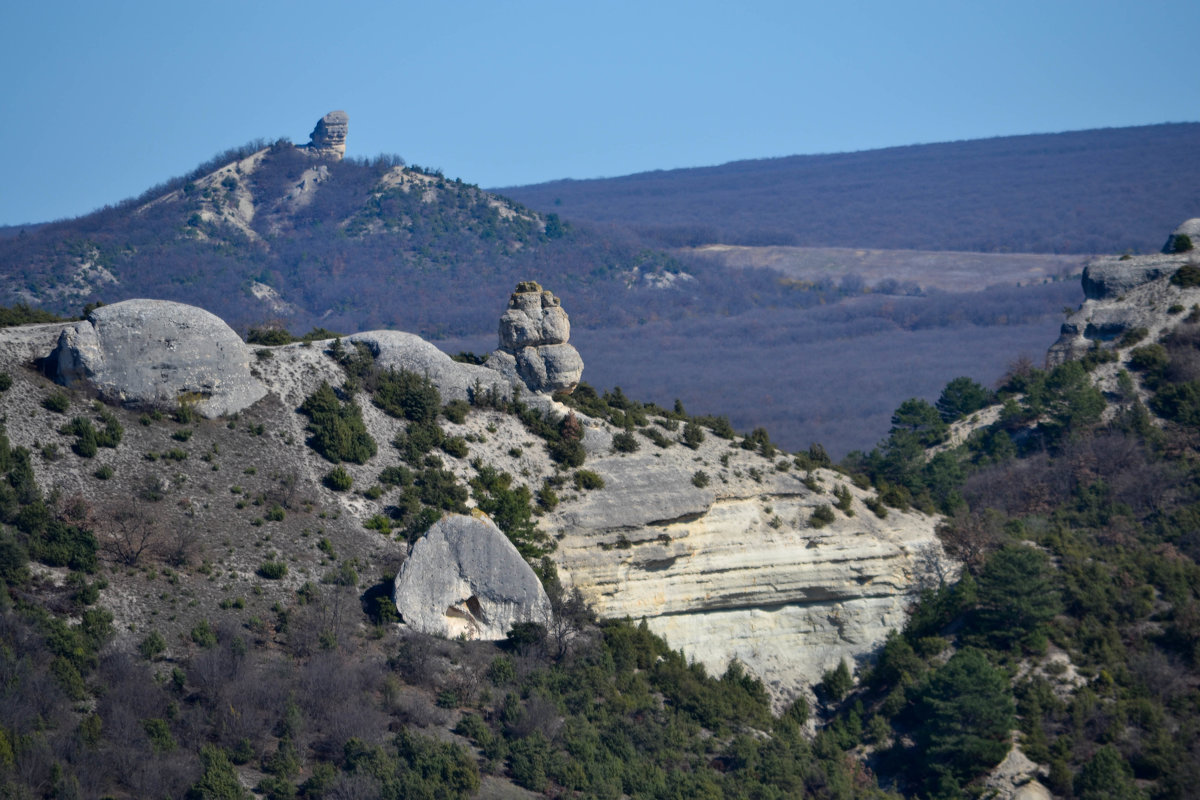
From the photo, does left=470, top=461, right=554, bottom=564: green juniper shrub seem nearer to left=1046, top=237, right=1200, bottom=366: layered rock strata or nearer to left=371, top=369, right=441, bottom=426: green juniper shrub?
left=371, top=369, right=441, bottom=426: green juniper shrub

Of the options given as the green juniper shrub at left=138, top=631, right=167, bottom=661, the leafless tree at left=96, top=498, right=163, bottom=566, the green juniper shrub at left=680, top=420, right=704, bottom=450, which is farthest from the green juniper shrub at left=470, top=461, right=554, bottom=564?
the green juniper shrub at left=138, top=631, right=167, bottom=661

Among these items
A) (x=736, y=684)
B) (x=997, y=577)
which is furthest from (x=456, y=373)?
(x=997, y=577)

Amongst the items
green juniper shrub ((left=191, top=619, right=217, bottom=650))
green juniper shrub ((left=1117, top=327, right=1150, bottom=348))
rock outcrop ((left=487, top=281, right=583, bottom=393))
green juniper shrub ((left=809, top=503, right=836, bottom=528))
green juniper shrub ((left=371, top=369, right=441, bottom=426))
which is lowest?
green juniper shrub ((left=809, top=503, right=836, bottom=528))

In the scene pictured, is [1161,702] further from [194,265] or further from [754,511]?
[194,265]

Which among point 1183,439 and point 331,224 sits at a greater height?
point 331,224

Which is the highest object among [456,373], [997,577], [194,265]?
[194,265]

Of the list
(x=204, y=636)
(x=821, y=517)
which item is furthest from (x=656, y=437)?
(x=204, y=636)
